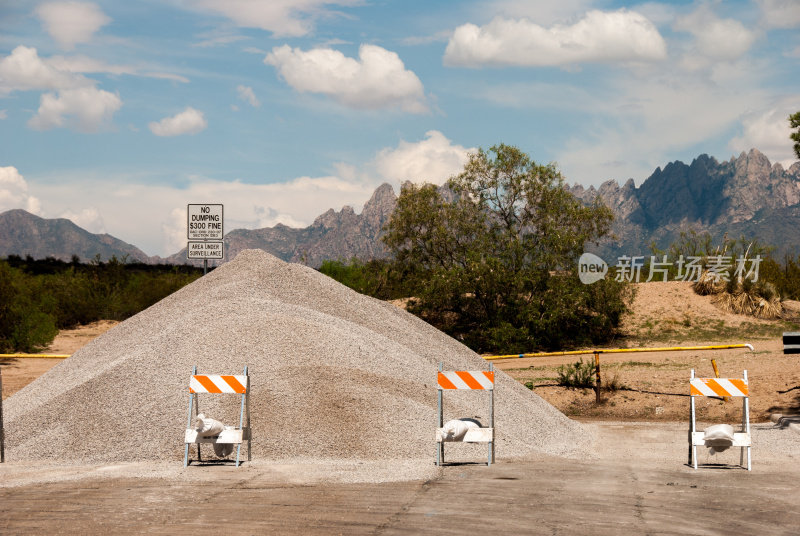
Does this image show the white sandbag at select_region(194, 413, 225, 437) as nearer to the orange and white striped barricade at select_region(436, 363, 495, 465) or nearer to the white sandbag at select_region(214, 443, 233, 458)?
the white sandbag at select_region(214, 443, 233, 458)

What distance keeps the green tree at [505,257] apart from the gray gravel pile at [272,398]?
15.4 meters

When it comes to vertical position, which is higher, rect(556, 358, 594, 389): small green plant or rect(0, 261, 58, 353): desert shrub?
rect(0, 261, 58, 353): desert shrub

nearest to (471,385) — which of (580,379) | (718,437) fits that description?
(718,437)

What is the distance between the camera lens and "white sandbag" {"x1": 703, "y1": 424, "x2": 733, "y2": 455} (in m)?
10.7

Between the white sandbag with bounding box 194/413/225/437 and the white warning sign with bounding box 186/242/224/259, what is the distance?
13.5 metres

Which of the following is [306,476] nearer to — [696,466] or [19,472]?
[19,472]

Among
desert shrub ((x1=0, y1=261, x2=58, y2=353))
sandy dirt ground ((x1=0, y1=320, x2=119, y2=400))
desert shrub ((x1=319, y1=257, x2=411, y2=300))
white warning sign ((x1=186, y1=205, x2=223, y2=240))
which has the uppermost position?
white warning sign ((x1=186, y1=205, x2=223, y2=240))

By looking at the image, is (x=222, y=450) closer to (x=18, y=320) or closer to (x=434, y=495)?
(x=434, y=495)

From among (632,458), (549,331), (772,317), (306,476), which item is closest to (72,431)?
(306,476)

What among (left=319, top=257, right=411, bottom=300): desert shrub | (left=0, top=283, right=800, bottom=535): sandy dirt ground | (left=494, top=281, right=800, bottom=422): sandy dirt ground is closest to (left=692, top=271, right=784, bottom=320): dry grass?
(left=494, top=281, right=800, bottom=422): sandy dirt ground

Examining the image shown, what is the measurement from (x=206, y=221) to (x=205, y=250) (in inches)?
34.6

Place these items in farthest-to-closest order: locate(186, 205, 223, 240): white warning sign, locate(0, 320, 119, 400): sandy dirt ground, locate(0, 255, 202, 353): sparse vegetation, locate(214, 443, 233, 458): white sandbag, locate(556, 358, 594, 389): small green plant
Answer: locate(0, 255, 202, 353): sparse vegetation → locate(186, 205, 223, 240): white warning sign → locate(0, 320, 119, 400): sandy dirt ground → locate(556, 358, 594, 389): small green plant → locate(214, 443, 233, 458): white sandbag

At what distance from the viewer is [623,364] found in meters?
25.9

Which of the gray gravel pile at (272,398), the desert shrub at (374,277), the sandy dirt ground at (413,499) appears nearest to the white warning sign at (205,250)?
the gray gravel pile at (272,398)
